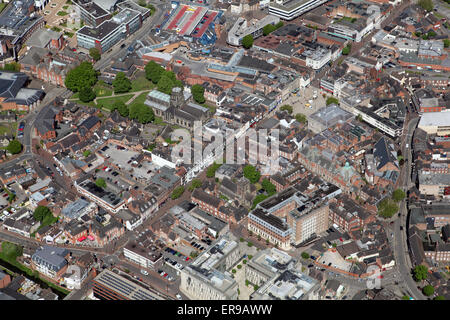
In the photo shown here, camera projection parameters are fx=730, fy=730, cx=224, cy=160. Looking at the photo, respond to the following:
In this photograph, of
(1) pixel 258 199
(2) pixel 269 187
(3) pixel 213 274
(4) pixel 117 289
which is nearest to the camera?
(3) pixel 213 274

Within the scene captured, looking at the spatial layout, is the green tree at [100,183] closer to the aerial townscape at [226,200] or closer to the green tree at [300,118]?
the aerial townscape at [226,200]

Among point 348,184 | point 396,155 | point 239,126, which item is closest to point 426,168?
point 396,155

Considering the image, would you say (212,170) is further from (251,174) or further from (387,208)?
(387,208)

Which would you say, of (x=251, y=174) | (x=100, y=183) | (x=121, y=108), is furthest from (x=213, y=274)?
(x=121, y=108)

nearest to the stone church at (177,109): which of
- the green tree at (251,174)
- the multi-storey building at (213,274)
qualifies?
the green tree at (251,174)

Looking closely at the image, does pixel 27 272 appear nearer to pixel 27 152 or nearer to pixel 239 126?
pixel 27 152

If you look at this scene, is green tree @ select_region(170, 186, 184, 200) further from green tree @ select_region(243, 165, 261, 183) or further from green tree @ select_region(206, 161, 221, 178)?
green tree @ select_region(243, 165, 261, 183)

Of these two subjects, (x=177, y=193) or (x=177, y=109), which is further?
(x=177, y=109)

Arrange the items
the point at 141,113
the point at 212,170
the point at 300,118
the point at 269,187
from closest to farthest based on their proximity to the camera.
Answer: the point at 269,187
the point at 212,170
the point at 300,118
the point at 141,113
